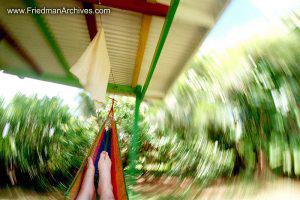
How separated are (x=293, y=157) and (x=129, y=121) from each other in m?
4.96

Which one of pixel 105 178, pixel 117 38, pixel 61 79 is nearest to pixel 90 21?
pixel 117 38

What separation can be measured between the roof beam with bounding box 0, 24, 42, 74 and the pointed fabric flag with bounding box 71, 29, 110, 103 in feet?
5.50

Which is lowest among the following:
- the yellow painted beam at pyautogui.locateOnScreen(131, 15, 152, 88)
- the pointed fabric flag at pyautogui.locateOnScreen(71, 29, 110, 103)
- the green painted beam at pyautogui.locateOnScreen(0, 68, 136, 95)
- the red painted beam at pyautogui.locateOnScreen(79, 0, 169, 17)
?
the pointed fabric flag at pyautogui.locateOnScreen(71, 29, 110, 103)

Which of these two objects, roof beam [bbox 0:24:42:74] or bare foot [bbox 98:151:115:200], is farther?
roof beam [bbox 0:24:42:74]

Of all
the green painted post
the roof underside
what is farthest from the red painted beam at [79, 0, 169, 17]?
the green painted post

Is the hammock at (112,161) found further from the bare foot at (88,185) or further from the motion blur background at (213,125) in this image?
the motion blur background at (213,125)

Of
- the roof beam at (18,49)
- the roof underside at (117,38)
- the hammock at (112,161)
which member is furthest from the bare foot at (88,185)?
the roof beam at (18,49)

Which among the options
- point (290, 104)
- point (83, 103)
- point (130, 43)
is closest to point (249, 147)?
point (290, 104)

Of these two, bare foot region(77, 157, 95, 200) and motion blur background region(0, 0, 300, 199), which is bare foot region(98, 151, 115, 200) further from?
motion blur background region(0, 0, 300, 199)

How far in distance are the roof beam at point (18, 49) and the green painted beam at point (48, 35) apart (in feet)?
1.83

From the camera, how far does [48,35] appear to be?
2828 millimetres

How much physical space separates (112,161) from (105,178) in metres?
0.23

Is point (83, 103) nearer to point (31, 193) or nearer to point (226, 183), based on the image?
point (31, 193)

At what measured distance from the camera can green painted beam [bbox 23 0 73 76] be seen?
2.32m
